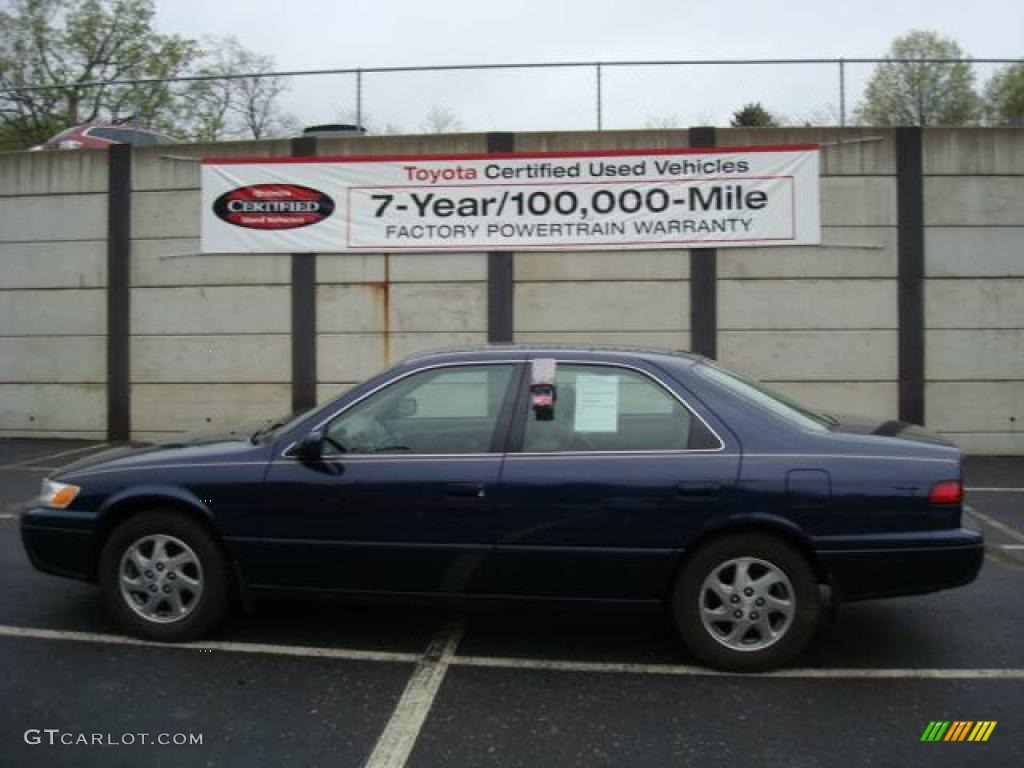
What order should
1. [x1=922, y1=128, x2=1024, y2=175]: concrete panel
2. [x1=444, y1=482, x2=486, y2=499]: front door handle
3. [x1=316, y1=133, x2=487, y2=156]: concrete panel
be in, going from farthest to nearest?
1. [x1=316, y1=133, x2=487, y2=156]: concrete panel
2. [x1=922, y1=128, x2=1024, y2=175]: concrete panel
3. [x1=444, y1=482, x2=486, y2=499]: front door handle

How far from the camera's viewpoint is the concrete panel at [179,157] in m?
11.7

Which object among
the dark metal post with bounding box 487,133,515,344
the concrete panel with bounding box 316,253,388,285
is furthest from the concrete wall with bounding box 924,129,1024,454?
the concrete panel with bounding box 316,253,388,285

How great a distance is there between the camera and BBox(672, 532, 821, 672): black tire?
3938 mm

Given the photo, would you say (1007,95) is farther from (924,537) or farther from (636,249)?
(924,537)

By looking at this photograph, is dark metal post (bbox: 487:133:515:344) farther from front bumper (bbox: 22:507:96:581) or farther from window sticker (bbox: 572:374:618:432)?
front bumper (bbox: 22:507:96:581)

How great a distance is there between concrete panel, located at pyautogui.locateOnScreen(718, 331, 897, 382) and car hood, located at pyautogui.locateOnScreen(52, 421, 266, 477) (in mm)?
7771

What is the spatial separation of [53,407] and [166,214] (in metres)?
3.13

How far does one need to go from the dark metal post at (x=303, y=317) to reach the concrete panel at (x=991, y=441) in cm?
824

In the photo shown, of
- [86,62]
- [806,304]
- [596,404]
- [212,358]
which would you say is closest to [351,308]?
[212,358]

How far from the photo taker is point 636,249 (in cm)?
1121

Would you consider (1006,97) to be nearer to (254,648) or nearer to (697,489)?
(697,489)

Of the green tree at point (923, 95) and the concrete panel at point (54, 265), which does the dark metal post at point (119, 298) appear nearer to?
the concrete panel at point (54, 265)

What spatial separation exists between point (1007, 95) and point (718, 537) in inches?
620

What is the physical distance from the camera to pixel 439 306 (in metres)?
11.5
